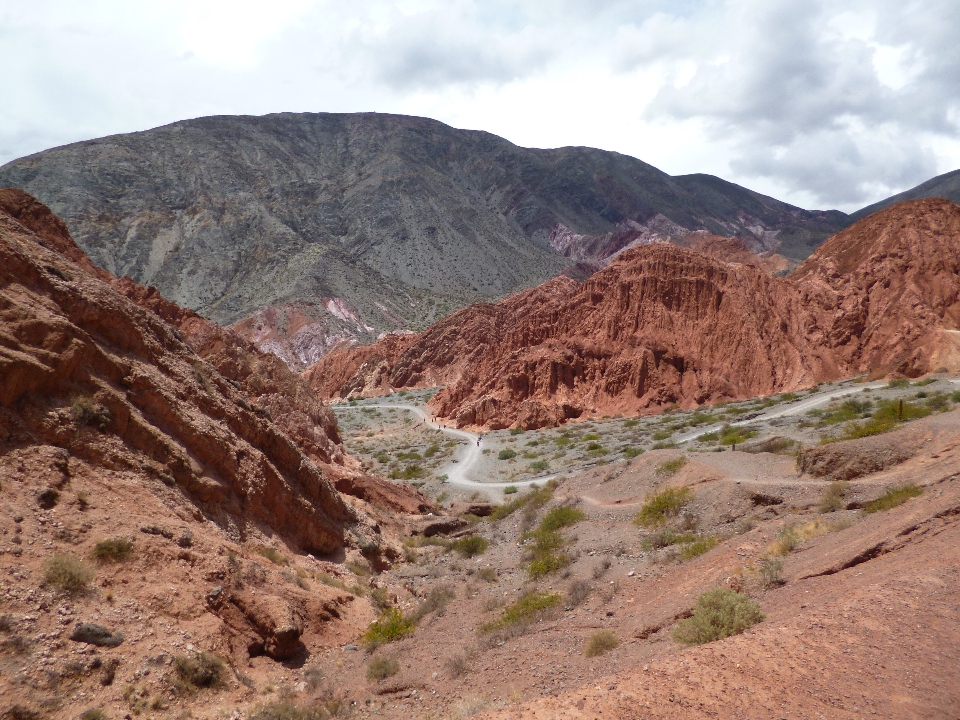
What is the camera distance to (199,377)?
45.0ft

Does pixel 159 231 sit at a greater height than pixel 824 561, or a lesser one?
greater

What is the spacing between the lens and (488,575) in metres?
13.1

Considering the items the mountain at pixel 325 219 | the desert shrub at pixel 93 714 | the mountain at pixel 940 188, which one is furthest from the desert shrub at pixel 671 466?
the mountain at pixel 940 188

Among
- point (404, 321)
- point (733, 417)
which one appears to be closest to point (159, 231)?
point (404, 321)

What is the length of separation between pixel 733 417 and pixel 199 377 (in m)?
29.6

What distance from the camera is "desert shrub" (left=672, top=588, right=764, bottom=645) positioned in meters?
6.60

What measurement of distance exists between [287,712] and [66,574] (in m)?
3.05

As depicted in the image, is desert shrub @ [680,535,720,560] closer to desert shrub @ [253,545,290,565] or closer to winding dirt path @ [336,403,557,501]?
desert shrub @ [253,545,290,565]

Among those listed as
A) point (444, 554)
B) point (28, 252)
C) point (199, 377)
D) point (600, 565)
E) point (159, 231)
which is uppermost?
point (159, 231)

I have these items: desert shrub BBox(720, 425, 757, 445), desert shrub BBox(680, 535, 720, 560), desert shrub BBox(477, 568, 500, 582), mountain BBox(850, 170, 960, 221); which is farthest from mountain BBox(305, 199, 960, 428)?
mountain BBox(850, 170, 960, 221)

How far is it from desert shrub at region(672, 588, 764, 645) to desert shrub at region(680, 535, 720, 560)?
3.94 meters

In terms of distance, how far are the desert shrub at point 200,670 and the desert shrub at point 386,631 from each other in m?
2.41

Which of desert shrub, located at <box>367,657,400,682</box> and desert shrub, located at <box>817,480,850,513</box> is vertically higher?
desert shrub, located at <box>817,480,850,513</box>

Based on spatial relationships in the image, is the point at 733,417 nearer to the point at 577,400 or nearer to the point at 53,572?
the point at 577,400
